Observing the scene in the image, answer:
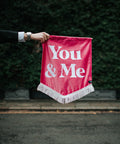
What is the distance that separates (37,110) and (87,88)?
343cm

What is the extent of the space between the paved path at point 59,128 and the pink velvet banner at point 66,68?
155 cm

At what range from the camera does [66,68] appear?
3094mm

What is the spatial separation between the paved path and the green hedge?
1.81 metres

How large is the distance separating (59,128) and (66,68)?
7.43 ft

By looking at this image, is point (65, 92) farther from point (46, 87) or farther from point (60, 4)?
point (60, 4)

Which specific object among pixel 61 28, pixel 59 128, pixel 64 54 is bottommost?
pixel 59 128

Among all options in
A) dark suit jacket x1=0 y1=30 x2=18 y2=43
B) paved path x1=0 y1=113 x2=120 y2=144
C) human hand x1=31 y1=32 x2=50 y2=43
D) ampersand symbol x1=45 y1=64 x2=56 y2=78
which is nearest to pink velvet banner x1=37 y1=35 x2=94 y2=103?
ampersand symbol x1=45 y1=64 x2=56 y2=78

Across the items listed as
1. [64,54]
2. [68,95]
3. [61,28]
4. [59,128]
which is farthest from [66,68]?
[61,28]

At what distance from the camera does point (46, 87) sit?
10.3 feet

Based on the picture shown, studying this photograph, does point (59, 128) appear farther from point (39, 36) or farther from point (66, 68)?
point (39, 36)

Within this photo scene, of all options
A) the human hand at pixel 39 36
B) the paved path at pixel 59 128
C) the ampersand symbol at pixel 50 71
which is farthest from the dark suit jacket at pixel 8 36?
the paved path at pixel 59 128

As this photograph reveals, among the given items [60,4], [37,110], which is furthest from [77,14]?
[37,110]

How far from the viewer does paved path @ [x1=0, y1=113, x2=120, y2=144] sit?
4.27 meters

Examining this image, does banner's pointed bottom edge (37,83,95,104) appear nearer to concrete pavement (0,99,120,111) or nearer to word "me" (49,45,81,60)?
word "me" (49,45,81,60)
